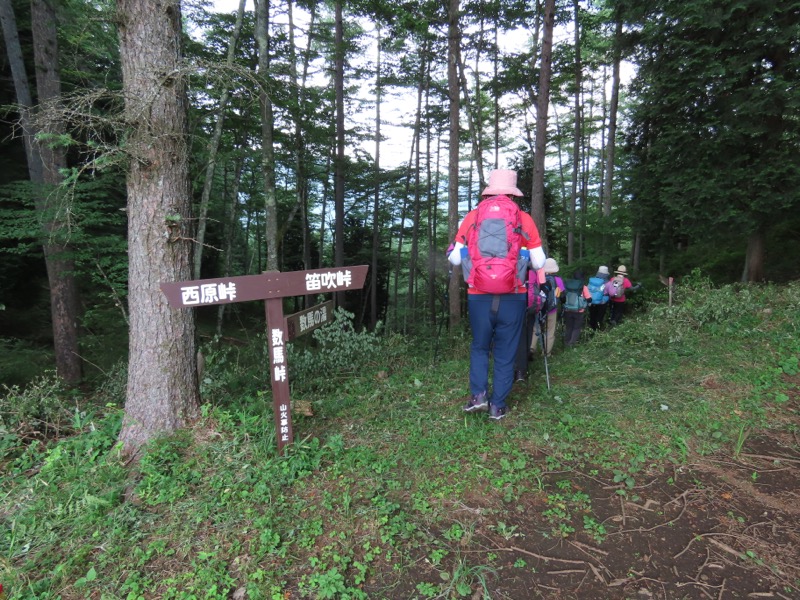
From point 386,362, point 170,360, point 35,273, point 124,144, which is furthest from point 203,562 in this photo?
point 35,273

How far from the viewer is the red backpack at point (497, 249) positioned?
11.5 feet

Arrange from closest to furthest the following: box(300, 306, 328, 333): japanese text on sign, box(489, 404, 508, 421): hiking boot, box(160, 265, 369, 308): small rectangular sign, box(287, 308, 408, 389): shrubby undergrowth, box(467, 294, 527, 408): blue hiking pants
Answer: box(160, 265, 369, 308): small rectangular sign → box(300, 306, 328, 333): japanese text on sign → box(467, 294, 527, 408): blue hiking pants → box(489, 404, 508, 421): hiking boot → box(287, 308, 408, 389): shrubby undergrowth

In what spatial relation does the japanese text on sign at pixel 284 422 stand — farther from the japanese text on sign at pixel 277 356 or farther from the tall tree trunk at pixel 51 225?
the tall tree trunk at pixel 51 225

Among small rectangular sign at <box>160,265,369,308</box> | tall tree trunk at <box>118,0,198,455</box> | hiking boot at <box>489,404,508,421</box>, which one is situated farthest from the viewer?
hiking boot at <box>489,404,508,421</box>

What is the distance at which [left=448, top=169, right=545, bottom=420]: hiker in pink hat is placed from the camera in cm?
354

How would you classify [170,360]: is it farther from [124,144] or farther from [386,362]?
[386,362]

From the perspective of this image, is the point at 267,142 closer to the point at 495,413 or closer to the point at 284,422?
the point at 284,422

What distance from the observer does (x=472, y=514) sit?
266 cm

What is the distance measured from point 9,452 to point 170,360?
1448mm

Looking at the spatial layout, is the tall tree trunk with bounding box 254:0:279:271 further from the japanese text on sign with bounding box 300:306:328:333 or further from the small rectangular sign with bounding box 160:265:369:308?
the small rectangular sign with bounding box 160:265:369:308

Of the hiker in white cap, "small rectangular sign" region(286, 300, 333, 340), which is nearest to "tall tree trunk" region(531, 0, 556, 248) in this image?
the hiker in white cap

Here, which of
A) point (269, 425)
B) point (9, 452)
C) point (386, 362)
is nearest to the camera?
point (9, 452)

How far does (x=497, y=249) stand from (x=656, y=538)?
2290mm

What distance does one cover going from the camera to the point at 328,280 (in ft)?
10.9
